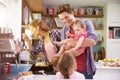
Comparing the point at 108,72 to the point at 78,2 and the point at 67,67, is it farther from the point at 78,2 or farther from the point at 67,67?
the point at 78,2

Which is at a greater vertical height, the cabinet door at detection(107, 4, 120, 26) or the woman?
the cabinet door at detection(107, 4, 120, 26)

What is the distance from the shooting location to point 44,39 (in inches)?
90.3

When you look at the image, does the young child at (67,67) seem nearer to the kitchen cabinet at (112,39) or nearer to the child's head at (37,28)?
the child's head at (37,28)

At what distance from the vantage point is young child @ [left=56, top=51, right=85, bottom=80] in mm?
2127

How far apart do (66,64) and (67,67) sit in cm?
3

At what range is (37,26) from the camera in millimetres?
2281

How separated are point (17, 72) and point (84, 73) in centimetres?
72

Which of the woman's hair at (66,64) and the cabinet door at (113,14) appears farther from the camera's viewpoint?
the cabinet door at (113,14)

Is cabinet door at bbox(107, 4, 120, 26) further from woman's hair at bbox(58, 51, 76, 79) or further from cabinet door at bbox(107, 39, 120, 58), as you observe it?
woman's hair at bbox(58, 51, 76, 79)

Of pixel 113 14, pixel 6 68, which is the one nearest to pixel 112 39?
pixel 113 14

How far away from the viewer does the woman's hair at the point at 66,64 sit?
2126 mm

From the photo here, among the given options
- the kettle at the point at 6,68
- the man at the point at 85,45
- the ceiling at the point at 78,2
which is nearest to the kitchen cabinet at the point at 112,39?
the ceiling at the point at 78,2

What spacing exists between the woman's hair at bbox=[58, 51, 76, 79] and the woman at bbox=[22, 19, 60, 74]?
135 mm

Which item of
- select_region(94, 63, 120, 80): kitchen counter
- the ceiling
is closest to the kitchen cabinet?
the ceiling
